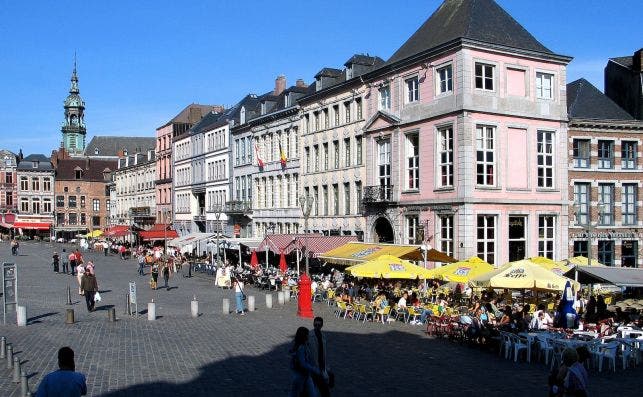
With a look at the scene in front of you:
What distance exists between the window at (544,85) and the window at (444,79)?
489 centimetres

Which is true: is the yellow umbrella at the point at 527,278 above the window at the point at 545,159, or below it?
below

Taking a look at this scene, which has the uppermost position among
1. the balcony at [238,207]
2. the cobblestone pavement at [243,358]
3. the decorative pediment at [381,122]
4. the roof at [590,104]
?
the roof at [590,104]

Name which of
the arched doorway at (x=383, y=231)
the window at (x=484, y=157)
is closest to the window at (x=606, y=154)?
the window at (x=484, y=157)

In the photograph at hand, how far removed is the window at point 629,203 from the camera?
41562 mm

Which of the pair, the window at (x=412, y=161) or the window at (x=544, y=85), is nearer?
the window at (x=544, y=85)

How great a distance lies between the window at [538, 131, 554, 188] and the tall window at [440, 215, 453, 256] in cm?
535

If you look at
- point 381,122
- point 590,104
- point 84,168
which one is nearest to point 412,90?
point 381,122

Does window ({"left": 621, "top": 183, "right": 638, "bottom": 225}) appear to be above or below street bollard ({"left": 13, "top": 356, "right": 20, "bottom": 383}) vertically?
above

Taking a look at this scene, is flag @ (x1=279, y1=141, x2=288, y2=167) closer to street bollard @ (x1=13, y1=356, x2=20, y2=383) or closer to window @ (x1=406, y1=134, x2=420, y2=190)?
window @ (x1=406, y1=134, x2=420, y2=190)

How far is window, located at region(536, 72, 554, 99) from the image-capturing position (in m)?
37.4

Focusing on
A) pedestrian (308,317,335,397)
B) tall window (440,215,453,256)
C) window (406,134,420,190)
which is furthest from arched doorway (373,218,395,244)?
pedestrian (308,317,335,397)

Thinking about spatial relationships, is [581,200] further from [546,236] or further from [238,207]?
[238,207]

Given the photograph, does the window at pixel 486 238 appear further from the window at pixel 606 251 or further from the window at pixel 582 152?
the window at pixel 606 251

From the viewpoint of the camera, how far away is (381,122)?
136 ft
